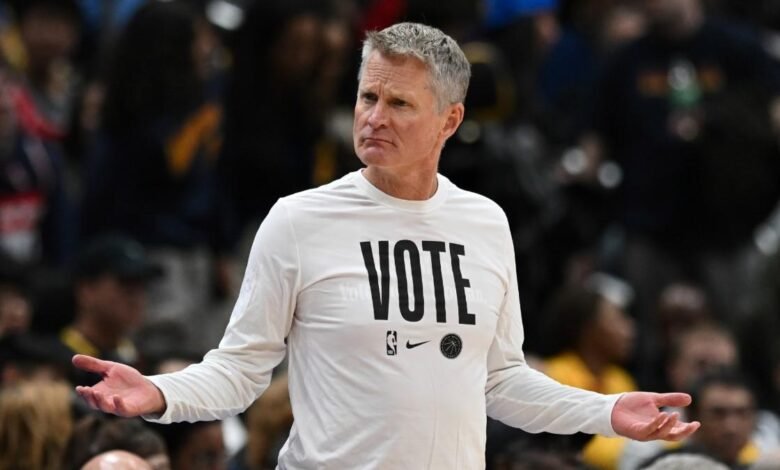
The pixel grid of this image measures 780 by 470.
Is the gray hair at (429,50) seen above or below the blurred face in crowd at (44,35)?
above

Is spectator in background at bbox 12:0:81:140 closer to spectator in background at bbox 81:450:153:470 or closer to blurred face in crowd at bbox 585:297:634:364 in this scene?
blurred face in crowd at bbox 585:297:634:364

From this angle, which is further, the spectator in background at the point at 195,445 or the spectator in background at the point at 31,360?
the spectator in background at the point at 31,360

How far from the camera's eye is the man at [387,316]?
189 inches

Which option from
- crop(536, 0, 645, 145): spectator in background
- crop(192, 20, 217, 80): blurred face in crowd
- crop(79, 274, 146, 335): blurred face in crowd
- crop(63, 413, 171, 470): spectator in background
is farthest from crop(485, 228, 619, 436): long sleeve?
crop(536, 0, 645, 145): spectator in background

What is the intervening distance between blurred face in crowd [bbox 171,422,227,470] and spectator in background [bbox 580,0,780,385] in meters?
3.97

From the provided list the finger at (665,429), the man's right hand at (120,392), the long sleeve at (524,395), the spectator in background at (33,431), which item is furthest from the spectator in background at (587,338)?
the man's right hand at (120,392)

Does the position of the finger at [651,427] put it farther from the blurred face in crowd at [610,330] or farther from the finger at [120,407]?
the blurred face in crowd at [610,330]

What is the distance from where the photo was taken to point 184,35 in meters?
9.13

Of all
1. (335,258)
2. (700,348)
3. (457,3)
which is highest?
(457,3)

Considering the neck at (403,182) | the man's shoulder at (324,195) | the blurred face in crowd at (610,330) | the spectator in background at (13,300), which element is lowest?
the blurred face in crowd at (610,330)

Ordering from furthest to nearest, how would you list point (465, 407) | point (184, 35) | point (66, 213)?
point (66, 213) < point (184, 35) < point (465, 407)

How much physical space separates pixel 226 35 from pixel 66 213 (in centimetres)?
150

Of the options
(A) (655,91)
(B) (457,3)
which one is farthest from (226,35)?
(A) (655,91)

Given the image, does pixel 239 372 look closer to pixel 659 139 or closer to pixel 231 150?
pixel 231 150
